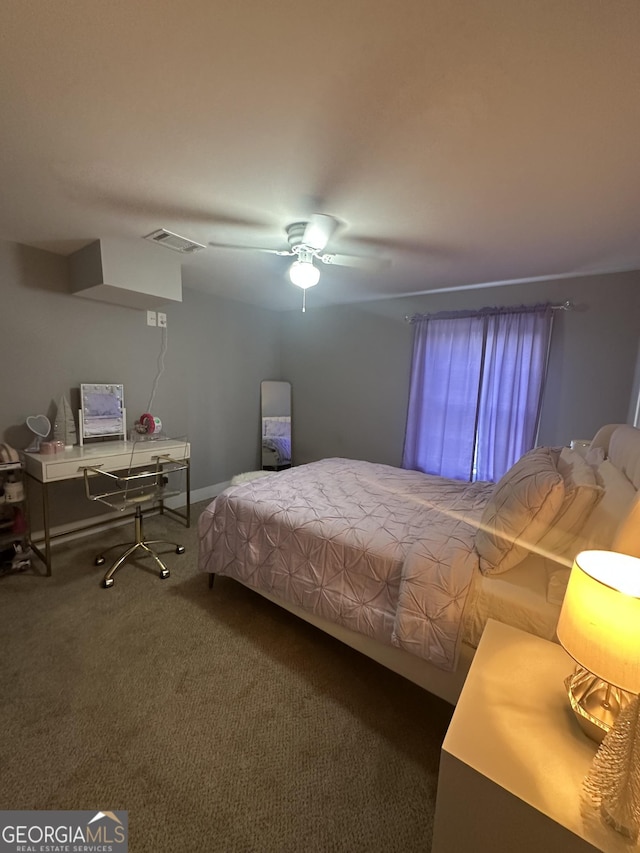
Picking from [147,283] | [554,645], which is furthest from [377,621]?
[147,283]

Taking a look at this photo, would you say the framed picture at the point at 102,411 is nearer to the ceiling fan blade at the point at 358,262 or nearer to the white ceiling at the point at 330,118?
the white ceiling at the point at 330,118

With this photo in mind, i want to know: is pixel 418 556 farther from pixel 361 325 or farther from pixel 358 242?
pixel 361 325

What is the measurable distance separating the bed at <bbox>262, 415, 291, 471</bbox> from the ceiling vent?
238 centimetres

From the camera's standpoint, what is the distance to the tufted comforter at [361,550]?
146 cm

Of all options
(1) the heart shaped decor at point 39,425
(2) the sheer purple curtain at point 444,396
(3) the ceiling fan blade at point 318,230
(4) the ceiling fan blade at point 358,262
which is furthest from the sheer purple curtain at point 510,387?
(1) the heart shaped decor at point 39,425

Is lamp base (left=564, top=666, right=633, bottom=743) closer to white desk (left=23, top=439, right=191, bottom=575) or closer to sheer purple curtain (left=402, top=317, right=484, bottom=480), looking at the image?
sheer purple curtain (left=402, top=317, right=484, bottom=480)

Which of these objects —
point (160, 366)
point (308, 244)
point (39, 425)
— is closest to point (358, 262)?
point (308, 244)

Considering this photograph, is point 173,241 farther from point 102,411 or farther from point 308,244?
point 102,411

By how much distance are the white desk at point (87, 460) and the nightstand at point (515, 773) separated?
8.49ft

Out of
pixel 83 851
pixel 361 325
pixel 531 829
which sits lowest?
pixel 83 851

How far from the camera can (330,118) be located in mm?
1287

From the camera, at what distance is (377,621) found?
1.61m

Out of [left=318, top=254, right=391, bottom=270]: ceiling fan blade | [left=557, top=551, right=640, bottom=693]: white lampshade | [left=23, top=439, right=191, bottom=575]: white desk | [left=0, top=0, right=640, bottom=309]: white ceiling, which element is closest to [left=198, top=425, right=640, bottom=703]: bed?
[left=557, top=551, right=640, bottom=693]: white lampshade

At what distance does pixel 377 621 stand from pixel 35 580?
2.35 m
